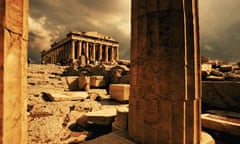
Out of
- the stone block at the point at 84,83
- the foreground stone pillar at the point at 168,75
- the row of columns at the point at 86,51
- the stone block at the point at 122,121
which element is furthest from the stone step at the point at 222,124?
the row of columns at the point at 86,51

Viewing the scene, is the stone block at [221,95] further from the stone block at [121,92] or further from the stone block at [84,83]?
the stone block at [84,83]

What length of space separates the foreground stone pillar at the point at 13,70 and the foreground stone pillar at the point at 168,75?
184 cm

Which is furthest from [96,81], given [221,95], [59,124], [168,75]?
[168,75]

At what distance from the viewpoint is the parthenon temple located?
30.6m

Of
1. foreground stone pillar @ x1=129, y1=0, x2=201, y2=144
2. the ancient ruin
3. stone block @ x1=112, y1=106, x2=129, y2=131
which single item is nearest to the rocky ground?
stone block @ x1=112, y1=106, x2=129, y2=131

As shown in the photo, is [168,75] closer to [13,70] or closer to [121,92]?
[13,70]

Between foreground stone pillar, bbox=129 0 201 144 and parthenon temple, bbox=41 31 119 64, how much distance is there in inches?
1023

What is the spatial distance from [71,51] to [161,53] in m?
30.2

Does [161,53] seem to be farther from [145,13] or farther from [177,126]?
[177,126]

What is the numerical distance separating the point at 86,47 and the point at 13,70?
32299 millimetres

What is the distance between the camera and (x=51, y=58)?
43.1 meters

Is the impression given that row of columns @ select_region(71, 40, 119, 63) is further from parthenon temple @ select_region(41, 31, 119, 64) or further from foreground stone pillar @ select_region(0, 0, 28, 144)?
foreground stone pillar @ select_region(0, 0, 28, 144)

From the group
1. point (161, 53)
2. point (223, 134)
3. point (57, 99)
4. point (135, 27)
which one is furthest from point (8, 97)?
point (57, 99)

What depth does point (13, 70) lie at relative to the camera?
1.28 metres
